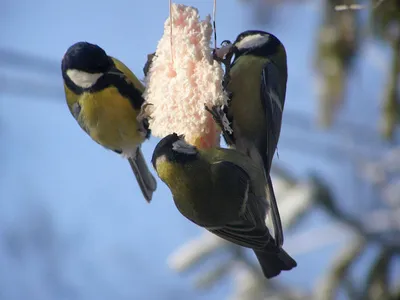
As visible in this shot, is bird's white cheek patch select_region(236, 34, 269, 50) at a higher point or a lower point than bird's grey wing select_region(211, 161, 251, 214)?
higher

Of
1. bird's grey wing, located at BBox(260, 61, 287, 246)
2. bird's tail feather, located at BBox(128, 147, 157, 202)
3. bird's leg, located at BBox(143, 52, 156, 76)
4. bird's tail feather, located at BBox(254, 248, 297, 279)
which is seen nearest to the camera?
bird's tail feather, located at BBox(254, 248, 297, 279)

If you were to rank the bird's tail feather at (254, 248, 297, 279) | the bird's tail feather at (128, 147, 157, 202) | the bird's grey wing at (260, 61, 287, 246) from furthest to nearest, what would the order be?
the bird's tail feather at (128, 147, 157, 202) < the bird's grey wing at (260, 61, 287, 246) < the bird's tail feather at (254, 248, 297, 279)

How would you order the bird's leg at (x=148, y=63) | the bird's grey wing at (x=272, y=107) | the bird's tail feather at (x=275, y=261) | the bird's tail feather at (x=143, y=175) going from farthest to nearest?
the bird's tail feather at (x=143, y=175), the bird's leg at (x=148, y=63), the bird's grey wing at (x=272, y=107), the bird's tail feather at (x=275, y=261)

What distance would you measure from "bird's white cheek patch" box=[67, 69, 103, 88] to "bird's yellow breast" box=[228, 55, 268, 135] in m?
0.37

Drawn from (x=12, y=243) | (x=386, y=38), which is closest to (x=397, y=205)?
(x=386, y=38)

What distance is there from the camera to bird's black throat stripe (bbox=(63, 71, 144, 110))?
182 cm

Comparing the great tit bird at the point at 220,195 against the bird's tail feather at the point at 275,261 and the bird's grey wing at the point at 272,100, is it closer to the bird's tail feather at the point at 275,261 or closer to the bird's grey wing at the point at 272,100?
the bird's tail feather at the point at 275,261

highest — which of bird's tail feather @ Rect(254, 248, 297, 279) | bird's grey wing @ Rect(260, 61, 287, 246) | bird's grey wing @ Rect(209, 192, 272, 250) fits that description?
bird's grey wing @ Rect(260, 61, 287, 246)

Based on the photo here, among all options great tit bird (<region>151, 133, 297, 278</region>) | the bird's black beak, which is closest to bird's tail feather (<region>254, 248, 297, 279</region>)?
great tit bird (<region>151, 133, 297, 278</region>)

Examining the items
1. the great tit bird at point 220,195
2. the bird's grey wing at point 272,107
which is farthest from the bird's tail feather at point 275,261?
the bird's grey wing at point 272,107

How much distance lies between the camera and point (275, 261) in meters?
1.50

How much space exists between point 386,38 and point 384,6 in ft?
0.55

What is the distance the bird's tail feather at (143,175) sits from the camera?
1890mm

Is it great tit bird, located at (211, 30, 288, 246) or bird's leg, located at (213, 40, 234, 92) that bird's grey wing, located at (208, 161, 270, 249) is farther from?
bird's leg, located at (213, 40, 234, 92)
